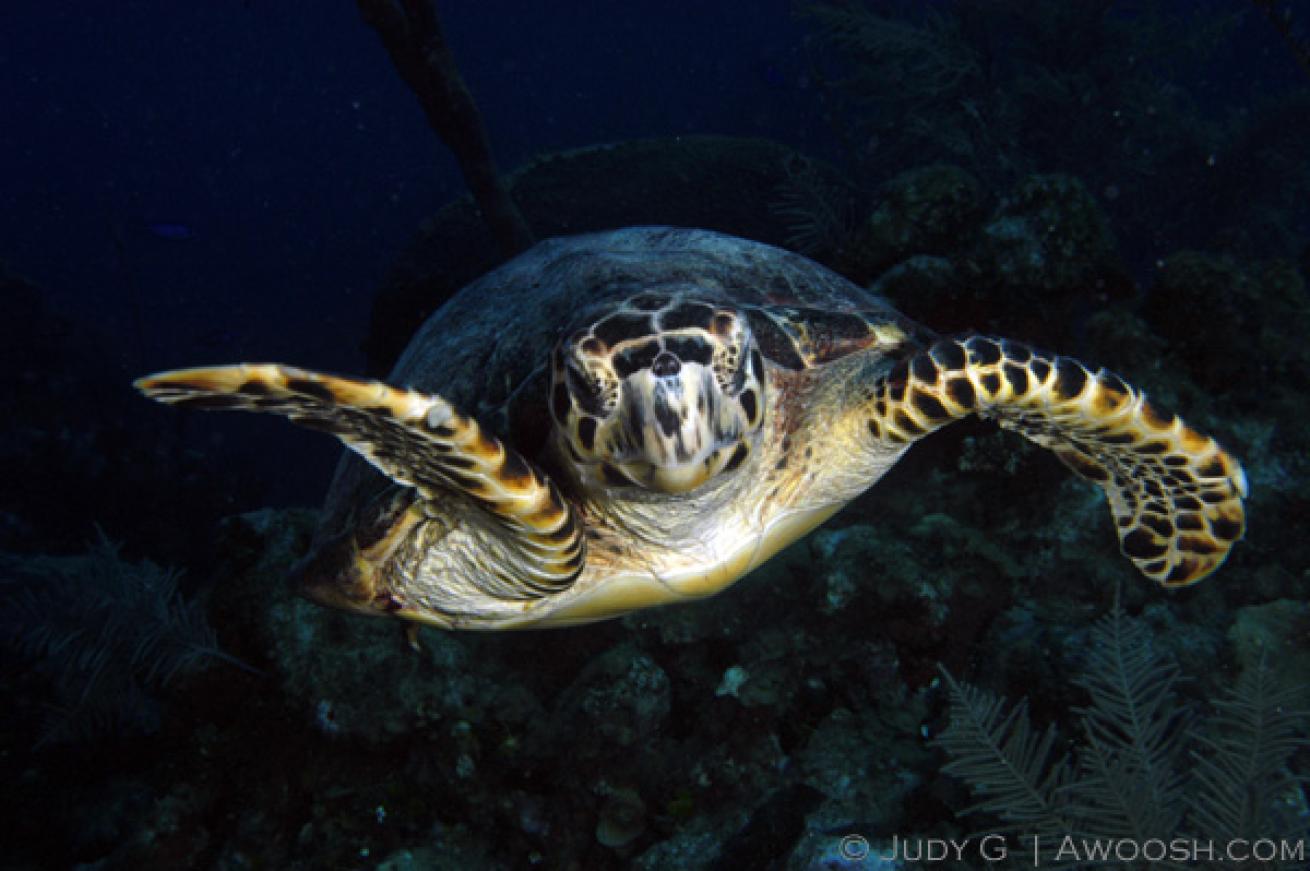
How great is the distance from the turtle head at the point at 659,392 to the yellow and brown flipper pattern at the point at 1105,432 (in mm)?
883

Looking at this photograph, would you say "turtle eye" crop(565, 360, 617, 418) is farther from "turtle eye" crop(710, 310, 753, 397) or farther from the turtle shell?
"turtle eye" crop(710, 310, 753, 397)

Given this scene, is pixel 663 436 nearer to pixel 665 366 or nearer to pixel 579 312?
pixel 665 366

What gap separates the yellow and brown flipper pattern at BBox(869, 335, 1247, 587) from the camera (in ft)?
8.35

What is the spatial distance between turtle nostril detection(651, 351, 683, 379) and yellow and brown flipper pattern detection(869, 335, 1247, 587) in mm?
1189

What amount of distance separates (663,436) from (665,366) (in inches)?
8.7

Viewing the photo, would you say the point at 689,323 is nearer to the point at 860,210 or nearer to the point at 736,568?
the point at 736,568

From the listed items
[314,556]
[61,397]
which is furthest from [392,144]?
[314,556]

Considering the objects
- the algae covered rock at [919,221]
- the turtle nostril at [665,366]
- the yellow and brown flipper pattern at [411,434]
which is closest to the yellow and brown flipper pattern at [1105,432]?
the turtle nostril at [665,366]

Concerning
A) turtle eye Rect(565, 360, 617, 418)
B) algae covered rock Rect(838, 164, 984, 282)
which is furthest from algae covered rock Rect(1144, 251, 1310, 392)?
turtle eye Rect(565, 360, 617, 418)

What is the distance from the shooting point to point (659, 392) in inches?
75.8

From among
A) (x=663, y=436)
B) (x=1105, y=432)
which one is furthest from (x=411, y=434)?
(x=1105, y=432)

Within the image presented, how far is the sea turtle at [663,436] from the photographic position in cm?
198

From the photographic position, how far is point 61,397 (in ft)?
40.0

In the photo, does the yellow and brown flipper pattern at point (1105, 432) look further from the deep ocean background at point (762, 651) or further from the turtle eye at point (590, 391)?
the turtle eye at point (590, 391)
